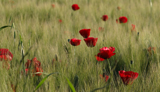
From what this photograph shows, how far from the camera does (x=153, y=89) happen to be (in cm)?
103

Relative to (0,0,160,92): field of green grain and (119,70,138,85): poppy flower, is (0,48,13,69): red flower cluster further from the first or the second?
(119,70,138,85): poppy flower

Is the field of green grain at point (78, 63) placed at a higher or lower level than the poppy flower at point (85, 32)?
lower

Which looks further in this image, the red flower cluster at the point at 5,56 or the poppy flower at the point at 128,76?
the red flower cluster at the point at 5,56

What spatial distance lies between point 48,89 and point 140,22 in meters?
1.97

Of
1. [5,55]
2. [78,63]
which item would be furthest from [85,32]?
[5,55]

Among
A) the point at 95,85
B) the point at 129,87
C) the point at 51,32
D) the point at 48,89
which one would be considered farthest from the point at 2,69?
the point at 51,32

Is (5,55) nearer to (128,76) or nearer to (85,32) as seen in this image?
(85,32)

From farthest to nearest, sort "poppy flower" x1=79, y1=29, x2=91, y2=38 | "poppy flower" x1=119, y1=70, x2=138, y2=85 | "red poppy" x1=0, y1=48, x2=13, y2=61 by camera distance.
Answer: "poppy flower" x1=79, y1=29, x2=91, y2=38 → "red poppy" x1=0, y1=48, x2=13, y2=61 → "poppy flower" x1=119, y1=70, x2=138, y2=85

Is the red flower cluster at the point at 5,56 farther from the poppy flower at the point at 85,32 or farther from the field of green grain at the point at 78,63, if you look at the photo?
the poppy flower at the point at 85,32

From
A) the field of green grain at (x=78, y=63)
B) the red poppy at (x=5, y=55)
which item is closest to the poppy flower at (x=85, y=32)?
the field of green grain at (x=78, y=63)

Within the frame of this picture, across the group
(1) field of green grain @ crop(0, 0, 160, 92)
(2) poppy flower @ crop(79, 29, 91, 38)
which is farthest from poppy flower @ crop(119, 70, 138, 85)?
(2) poppy flower @ crop(79, 29, 91, 38)

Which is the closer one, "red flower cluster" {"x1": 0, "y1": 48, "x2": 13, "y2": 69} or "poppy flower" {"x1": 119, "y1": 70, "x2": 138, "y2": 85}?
"poppy flower" {"x1": 119, "y1": 70, "x2": 138, "y2": 85}

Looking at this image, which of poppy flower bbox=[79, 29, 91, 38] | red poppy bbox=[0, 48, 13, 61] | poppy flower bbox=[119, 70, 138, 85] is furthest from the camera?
poppy flower bbox=[79, 29, 91, 38]

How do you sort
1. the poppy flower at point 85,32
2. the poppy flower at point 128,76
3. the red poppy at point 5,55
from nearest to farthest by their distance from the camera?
the poppy flower at point 128,76 → the red poppy at point 5,55 → the poppy flower at point 85,32
